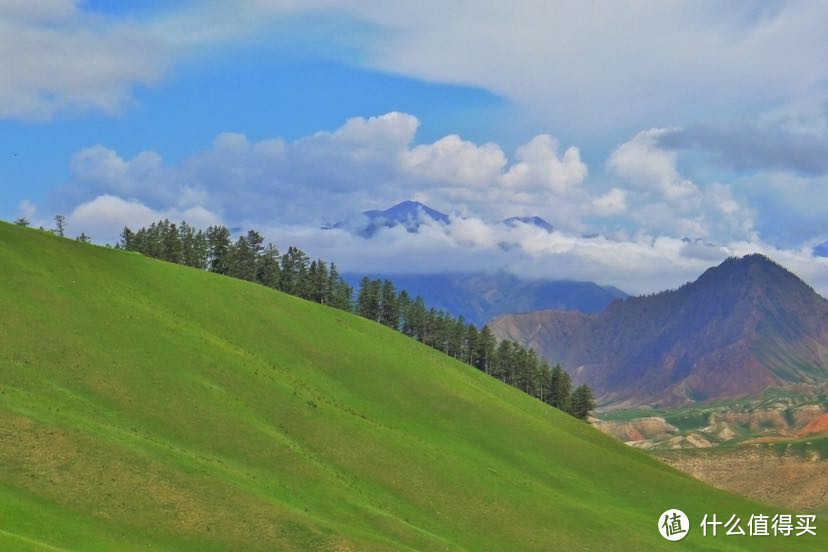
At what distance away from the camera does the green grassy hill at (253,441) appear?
6194 centimetres

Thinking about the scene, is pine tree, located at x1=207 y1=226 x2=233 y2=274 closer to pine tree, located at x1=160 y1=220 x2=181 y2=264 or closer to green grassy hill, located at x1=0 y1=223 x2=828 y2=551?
pine tree, located at x1=160 y1=220 x2=181 y2=264

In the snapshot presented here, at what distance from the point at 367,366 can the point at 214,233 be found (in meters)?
78.8

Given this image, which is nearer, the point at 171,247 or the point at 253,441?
the point at 253,441

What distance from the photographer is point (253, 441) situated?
81562mm

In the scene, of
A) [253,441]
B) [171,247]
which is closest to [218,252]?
[171,247]

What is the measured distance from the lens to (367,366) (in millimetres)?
130375

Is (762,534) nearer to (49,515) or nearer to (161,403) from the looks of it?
(161,403)

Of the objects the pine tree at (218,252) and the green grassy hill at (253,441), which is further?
the pine tree at (218,252)

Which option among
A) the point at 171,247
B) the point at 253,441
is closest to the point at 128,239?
the point at 171,247

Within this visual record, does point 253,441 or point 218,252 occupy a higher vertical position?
point 218,252

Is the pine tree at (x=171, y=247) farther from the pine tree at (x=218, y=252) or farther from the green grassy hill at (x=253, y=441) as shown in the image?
the green grassy hill at (x=253, y=441)

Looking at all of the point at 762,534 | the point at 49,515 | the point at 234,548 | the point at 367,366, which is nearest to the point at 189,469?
the point at 234,548

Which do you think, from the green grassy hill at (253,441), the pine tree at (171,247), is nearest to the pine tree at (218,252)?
the pine tree at (171,247)

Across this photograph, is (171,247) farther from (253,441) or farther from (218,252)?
(253,441)
